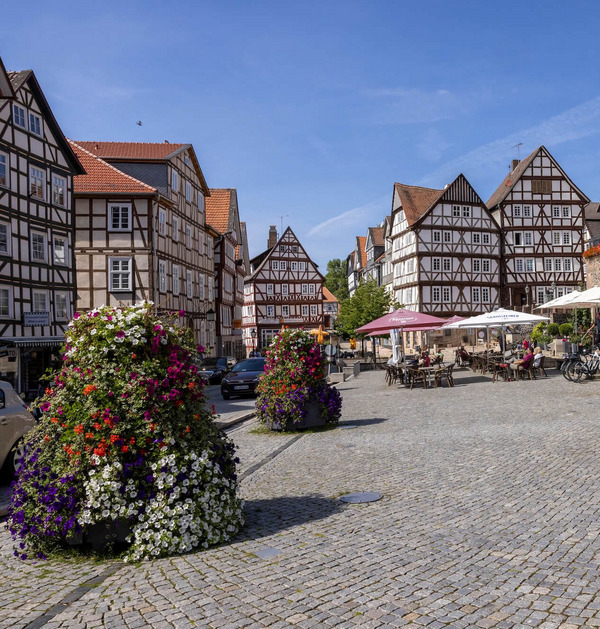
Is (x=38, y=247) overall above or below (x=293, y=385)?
above

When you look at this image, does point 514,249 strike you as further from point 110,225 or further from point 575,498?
point 575,498

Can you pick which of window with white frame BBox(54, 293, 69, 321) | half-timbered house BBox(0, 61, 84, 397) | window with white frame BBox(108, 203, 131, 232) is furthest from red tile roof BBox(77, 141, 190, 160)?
window with white frame BBox(54, 293, 69, 321)

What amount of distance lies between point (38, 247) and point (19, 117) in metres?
5.36

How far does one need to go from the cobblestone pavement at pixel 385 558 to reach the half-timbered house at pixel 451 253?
4485 cm

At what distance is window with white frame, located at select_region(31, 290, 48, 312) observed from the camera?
28562 millimetres

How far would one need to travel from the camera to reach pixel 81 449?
5719 mm

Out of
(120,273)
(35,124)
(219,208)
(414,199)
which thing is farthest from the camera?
(414,199)

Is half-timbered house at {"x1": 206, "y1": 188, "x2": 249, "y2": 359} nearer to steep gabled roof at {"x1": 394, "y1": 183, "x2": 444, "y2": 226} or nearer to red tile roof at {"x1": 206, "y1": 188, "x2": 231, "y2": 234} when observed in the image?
red tile roof at {"x1": 206, "y1": 188, "x2": 231, "y2": 234}

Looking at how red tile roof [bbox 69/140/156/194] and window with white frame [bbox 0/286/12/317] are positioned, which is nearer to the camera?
window with white frame [bbox 0/286/12/317]

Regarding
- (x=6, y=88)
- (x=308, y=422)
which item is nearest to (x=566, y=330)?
(x=308, y=422)

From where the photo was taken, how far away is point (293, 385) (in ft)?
43.9

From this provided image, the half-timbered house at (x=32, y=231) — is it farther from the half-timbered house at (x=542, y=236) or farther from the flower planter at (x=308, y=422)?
the half-timbered house at (x=542, y=236)

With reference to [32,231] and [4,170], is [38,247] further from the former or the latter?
[4,170]

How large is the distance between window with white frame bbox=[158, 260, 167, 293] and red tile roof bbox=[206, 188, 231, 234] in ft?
53.3
